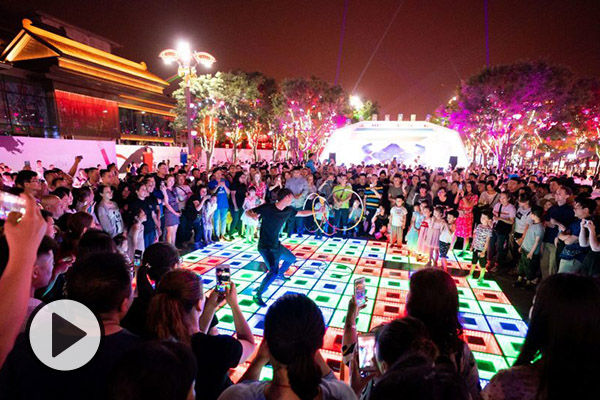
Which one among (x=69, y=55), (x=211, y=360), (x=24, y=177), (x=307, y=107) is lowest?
(x=211, y=360)

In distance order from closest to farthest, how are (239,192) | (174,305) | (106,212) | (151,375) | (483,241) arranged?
(151,375) → (174,305) → (106,212) → (483,241) → (239,192)

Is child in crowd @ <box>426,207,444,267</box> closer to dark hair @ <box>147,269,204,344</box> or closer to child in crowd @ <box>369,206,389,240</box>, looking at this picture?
child in crowd @ <box>369,206,389,240</box>

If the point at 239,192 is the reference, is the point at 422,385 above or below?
above

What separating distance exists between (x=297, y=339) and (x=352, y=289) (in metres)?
5.40

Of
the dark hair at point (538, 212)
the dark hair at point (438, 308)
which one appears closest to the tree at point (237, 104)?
the dark hair at point (538, 212)

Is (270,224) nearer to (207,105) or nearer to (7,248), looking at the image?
(7,248)

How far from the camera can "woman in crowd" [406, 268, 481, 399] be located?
2096 mm

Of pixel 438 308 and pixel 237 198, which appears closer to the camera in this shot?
pixel 438 308

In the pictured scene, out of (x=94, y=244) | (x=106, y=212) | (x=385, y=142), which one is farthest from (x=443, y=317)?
(x=385, y=142)

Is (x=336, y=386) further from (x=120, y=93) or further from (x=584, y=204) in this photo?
(x=120, y=93)

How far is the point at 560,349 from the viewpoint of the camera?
164 cm

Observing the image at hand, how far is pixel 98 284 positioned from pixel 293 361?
1261 millimetres

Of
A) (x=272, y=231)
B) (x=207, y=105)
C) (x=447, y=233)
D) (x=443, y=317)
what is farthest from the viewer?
Result: (x=207, y=105)
